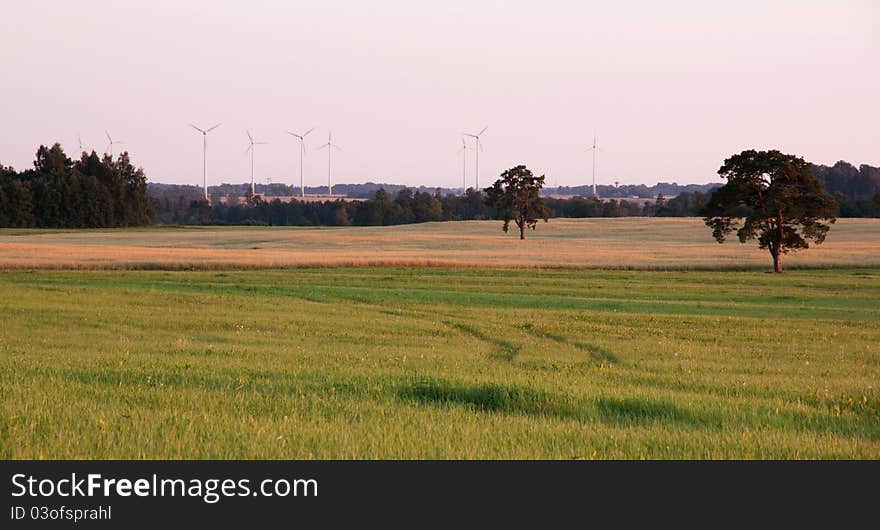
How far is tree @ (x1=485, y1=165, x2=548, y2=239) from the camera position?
4284 inches

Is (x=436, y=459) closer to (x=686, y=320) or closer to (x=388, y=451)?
(x=388, y=451)

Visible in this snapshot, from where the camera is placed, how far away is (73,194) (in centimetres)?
15312

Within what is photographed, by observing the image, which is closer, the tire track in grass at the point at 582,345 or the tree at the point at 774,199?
the tire track in grass at the point at 582,345

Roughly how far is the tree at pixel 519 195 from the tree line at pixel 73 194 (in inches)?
3079

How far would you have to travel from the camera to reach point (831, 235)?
98.6m

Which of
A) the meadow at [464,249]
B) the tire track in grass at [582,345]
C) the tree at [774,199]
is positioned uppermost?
the tree at [774,199]

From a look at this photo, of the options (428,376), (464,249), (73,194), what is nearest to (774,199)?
(464,249)

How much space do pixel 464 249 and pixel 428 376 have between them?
7337 centimetres

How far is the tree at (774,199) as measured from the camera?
62.8 m

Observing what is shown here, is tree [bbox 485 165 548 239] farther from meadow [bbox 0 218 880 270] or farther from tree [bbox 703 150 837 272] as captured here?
tree [bbox 703 150 837 272]

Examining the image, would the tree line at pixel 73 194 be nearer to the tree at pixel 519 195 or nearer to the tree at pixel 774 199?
the tree at pixel 519 195

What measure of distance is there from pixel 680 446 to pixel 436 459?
8.33 feet

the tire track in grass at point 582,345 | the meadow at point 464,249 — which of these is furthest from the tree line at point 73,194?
the tire track in grass at point 582,345
